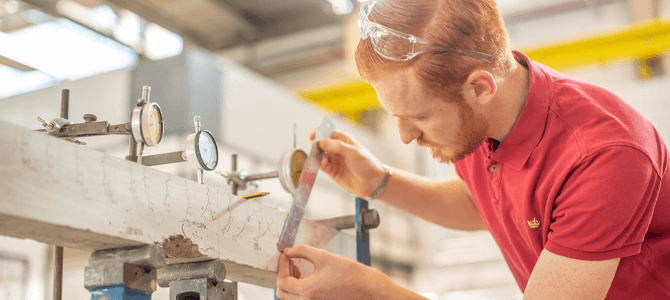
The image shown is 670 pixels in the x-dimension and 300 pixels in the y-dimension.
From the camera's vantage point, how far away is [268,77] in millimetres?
5113

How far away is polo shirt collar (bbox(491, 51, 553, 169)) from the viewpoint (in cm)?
117

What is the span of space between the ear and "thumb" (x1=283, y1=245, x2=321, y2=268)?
46 cm

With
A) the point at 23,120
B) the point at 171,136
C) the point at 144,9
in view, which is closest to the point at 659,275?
the point at 171,136

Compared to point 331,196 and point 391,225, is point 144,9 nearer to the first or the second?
point 331,196

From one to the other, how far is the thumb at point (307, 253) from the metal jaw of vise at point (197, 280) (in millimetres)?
151

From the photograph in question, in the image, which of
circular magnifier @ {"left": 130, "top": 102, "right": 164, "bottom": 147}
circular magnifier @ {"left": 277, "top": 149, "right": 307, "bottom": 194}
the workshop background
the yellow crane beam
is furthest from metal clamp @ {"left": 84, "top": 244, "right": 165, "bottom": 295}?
the yellow crane beam

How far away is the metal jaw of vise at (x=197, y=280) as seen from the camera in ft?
3.24

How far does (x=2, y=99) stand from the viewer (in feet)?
9.50

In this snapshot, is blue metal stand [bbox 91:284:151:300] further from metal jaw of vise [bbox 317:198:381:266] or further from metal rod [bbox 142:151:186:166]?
metal jaw of vise [bbox 317:198:381:266]

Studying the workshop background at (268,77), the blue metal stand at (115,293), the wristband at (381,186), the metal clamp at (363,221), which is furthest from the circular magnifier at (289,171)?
the workshop background at (268,77)

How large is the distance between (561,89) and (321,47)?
3.61 metres

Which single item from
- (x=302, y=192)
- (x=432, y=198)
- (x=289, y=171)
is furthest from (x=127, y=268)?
(x=432, y=198)

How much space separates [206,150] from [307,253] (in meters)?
0.30

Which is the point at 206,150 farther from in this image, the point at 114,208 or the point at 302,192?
the point at 114,208
